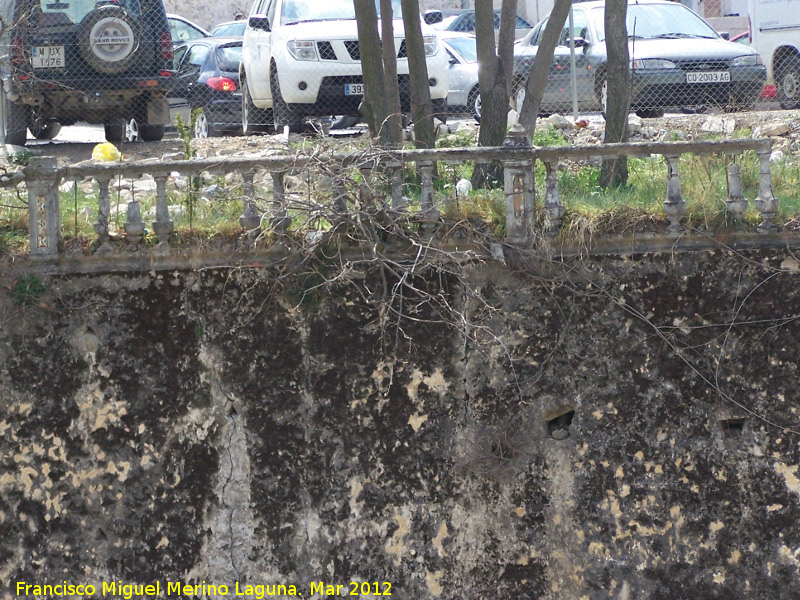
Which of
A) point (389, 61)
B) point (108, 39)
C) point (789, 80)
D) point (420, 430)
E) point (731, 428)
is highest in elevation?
point (108, 39)

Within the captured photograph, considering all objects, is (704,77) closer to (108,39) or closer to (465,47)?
(465,47)

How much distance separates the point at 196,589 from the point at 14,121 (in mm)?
5280

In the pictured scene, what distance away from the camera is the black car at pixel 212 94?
11.2 metres

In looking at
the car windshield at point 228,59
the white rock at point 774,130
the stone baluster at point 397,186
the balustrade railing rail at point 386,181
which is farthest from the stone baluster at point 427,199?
the car windshield at point 228,59

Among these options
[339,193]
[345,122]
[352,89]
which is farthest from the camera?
[345,122]

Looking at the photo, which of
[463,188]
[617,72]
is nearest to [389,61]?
[463,188]

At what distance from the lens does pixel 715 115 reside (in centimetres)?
971

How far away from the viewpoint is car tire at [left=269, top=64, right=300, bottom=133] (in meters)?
9.77

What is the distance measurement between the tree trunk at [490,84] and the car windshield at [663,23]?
382 cm

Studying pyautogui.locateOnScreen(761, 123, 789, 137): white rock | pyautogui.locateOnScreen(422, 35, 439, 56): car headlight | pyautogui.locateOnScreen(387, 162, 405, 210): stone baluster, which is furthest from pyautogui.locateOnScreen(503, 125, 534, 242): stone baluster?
pyautogui.locateOnScreen(422, 35, 439, 56): car headlight

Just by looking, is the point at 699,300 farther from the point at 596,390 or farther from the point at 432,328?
the point at 432,328

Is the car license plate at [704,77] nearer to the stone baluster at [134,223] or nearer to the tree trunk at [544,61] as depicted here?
the tree trunk at [544,61]

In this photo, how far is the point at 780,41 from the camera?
454 inches

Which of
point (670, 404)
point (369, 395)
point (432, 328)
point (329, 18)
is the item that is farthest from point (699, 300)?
point (329, 18)
